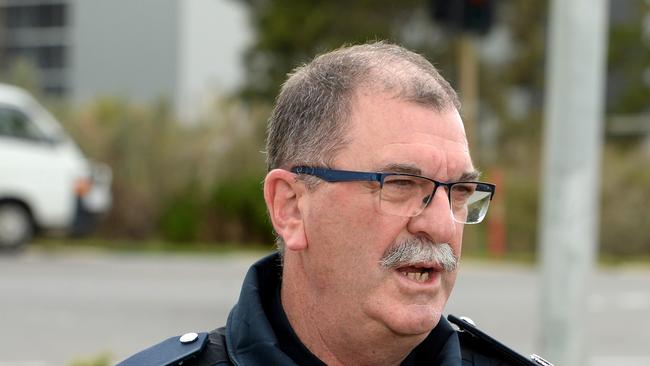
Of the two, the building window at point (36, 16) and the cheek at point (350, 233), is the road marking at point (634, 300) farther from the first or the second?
the building window at point (36, 16)

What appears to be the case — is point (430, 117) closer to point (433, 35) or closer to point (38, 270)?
point (38, 270)

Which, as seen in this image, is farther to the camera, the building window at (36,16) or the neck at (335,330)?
the building window at (36,16)

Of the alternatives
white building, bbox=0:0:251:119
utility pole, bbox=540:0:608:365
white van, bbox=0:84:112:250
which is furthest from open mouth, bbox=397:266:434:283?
white building, bbox=0:0:251:119

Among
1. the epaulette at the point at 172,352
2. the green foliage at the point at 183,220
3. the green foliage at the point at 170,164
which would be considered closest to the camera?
the epaulette at the point at 172,352

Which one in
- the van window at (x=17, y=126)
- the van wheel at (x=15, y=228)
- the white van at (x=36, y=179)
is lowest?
the van wheel at (x=15, y=228)

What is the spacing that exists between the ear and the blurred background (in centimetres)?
423

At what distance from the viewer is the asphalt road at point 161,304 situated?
10492 mm

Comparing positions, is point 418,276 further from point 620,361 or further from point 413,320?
point 620,361

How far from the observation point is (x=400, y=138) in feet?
7.54

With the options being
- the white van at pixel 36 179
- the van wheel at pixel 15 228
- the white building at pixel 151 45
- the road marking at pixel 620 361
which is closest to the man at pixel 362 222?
the road marking at pixel 620 361

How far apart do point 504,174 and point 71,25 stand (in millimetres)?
22596

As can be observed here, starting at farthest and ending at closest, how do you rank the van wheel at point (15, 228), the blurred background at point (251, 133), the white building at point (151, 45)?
1. the white building at point (151, 45)
2. the blurred background at point (251, 133)
3. the van wheel at point (15, 228)

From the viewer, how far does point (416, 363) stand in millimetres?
2406

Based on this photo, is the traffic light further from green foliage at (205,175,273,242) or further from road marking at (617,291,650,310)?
green foliage at (205,175,273,242)
